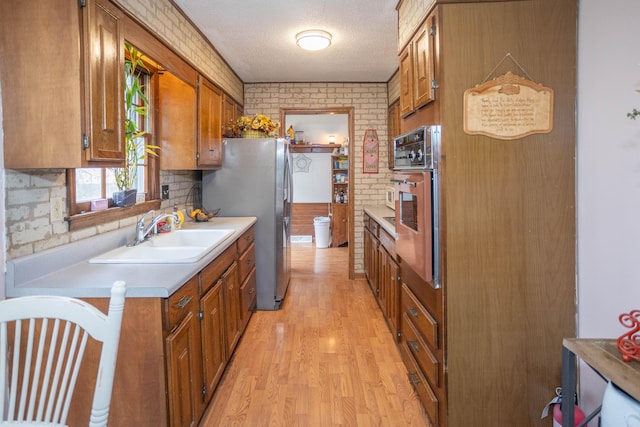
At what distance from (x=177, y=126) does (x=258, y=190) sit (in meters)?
0.99

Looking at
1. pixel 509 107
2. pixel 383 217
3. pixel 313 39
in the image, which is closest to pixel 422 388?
pixel 509 107

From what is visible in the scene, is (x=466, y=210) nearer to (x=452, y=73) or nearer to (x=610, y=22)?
(x=452, y=73)

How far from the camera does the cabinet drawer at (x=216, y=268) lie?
2035 mm

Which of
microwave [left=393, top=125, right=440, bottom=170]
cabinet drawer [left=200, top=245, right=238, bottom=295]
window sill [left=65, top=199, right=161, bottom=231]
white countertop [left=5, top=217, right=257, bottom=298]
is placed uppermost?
microwave [left=393, top=125, right=440, bottom=170]

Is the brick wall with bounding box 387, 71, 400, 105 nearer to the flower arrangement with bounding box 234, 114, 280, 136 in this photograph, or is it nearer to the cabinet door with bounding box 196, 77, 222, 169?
the flower arrangement with bounding box 234, 114, 280, 136

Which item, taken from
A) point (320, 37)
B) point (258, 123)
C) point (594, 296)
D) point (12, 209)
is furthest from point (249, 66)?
point (594, 296)

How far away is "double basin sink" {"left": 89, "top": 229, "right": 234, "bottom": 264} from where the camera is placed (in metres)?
1.90

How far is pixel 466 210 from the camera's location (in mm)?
1798

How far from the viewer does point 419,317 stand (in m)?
2.17

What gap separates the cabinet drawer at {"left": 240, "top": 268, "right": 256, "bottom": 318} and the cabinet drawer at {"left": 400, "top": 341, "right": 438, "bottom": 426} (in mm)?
1294

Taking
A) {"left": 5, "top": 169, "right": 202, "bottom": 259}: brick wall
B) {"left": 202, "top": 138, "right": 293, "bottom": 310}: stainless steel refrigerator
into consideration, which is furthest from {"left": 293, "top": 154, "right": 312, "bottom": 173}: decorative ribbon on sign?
{"left": 5, "top": 169, "right": 202, "bottom": 259}: brick wall

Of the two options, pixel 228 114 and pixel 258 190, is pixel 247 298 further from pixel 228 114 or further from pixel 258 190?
pixel 228 114

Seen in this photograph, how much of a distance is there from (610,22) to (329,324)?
9.20ft

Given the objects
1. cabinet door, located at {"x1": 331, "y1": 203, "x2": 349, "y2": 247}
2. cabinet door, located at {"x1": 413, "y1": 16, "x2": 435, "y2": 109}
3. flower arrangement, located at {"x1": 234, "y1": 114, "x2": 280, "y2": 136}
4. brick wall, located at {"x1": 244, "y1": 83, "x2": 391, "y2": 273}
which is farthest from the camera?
cabinet door, located at {"x1": 331, "y1": 203, "x2": 349, "y2": 247}
